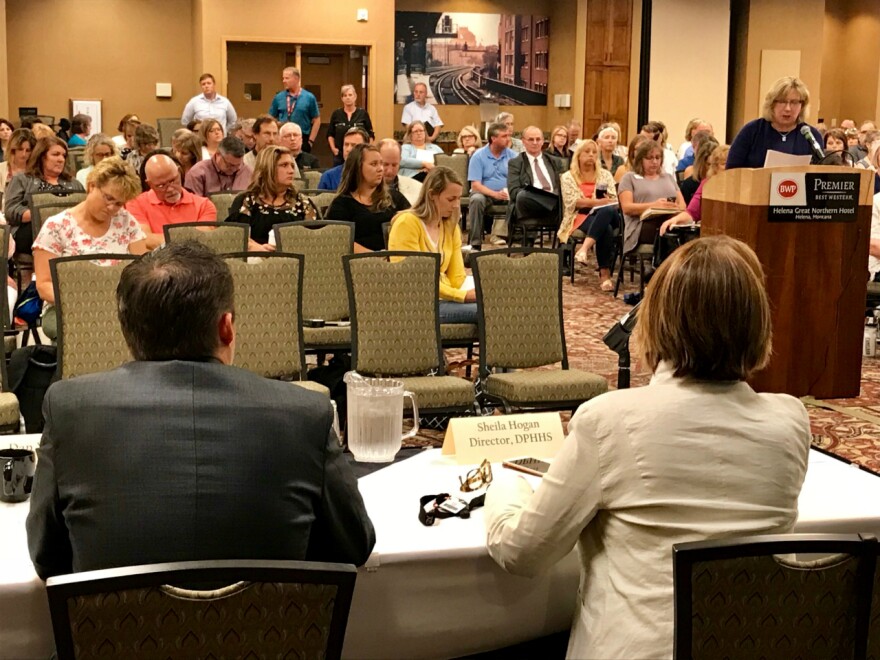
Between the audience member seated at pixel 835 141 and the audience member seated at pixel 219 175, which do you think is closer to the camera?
the audience member seated at pixel 219 175

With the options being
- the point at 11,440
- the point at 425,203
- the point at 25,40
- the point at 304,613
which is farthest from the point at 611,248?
the point at 25,40

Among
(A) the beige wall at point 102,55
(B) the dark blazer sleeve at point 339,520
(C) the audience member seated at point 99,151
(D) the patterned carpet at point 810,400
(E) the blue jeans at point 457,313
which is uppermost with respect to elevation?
(A) the beige wall at point 102,55

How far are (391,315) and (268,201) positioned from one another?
2.12 m

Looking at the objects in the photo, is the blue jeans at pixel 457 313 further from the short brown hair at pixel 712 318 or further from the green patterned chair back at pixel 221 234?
the short brown hair at pixel 712 318

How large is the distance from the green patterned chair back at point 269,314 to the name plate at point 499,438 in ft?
6.65

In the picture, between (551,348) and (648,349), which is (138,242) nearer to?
(551,348)

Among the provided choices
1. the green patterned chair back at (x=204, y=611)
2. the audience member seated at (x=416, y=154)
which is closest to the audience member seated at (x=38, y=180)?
the audience member seated at (x=416, y=154)

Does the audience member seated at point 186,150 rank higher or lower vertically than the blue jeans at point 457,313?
higher

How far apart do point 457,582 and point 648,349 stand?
1.88ft

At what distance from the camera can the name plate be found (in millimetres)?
2807

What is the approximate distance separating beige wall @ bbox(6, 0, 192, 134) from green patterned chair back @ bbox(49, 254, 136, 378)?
13634 millimetres

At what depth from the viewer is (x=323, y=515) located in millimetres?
2016

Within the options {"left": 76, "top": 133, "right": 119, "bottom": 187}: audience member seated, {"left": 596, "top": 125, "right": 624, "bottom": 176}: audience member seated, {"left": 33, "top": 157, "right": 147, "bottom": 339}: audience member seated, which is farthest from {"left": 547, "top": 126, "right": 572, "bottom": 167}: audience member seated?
{"left": 33, "top": 157, "right": 147, "bottom": 339}: audience member seated

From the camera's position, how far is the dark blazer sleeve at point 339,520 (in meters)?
1.99
